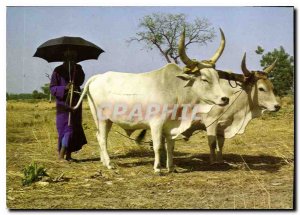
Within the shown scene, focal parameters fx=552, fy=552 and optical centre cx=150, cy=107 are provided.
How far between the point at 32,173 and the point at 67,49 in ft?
4.92

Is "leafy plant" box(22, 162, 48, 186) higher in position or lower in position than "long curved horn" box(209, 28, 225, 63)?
lower

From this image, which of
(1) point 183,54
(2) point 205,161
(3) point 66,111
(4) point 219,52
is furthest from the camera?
(2) point 205,161

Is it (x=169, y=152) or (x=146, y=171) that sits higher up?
(x=169, y=152)

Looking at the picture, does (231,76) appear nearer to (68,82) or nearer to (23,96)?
(68,82)

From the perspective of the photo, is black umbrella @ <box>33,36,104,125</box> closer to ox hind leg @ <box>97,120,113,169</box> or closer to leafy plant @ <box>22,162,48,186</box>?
ox hind leg @ <box>97,120,113,169</box>

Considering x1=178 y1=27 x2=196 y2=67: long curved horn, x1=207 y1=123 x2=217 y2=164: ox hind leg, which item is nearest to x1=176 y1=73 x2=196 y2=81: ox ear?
x1=178 y1=27 x2=196 y2=67: long curved horn

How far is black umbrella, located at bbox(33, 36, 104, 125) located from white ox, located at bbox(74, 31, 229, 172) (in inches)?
14.1

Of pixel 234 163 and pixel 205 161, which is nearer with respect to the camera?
pixel 234 163

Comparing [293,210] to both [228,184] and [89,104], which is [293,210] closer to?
[228,184]

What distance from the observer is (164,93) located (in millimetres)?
6297

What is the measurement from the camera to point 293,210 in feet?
19.7

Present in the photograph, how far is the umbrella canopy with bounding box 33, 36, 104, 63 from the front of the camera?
6.32m

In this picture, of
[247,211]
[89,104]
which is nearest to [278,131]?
[247,211]

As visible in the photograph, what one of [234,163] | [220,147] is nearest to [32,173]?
[220,147]
